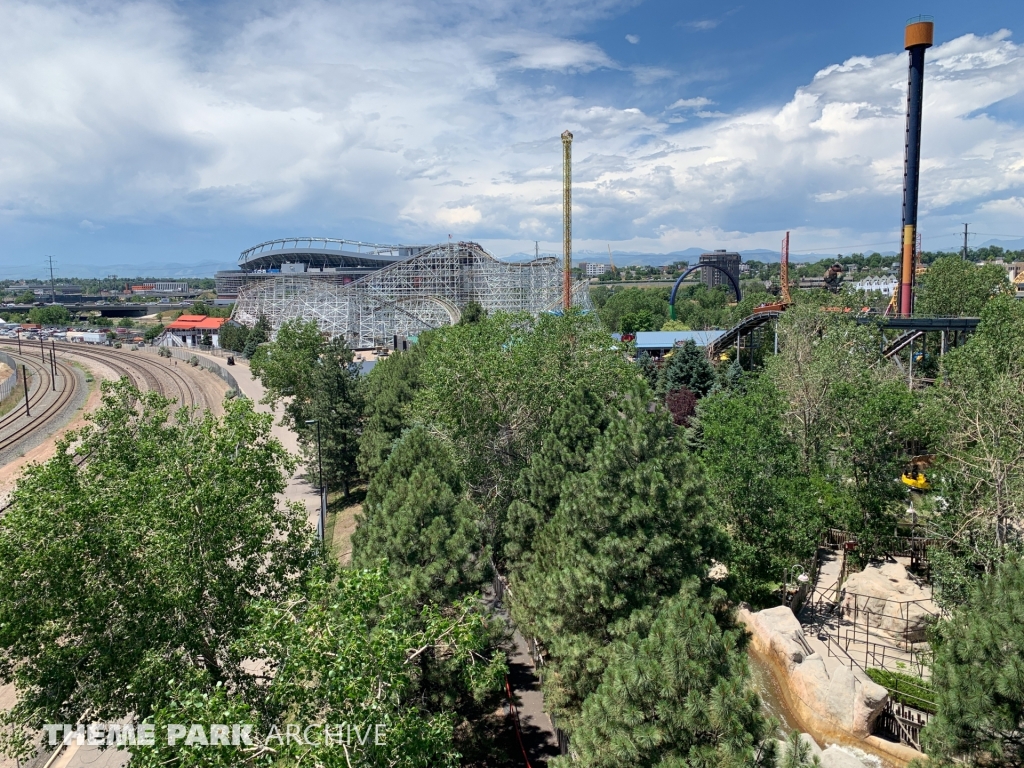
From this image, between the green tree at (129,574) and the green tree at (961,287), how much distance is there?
51.6 metres

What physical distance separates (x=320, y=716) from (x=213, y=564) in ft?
11.7

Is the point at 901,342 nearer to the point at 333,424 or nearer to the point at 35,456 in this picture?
the point at 333,424

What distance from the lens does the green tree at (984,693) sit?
8.25 meters

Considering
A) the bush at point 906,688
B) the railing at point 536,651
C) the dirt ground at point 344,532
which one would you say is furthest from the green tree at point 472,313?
the bush at point 906,688

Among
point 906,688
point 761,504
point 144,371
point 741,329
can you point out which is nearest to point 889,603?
point 906,688

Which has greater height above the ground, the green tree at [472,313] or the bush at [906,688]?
the green tree at [472,313]

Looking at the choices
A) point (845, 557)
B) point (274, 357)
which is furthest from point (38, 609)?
point (274, 357)

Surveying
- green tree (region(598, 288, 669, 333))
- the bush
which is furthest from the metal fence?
the bush

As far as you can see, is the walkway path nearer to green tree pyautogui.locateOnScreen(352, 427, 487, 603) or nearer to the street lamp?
the street lamp

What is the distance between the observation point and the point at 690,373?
1592 inches

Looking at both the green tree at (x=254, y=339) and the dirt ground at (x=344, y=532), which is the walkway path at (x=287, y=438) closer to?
the dirt ground at (x=344, y=532)

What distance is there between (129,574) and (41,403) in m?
57.9

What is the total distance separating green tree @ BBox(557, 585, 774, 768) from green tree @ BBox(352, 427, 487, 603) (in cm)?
399

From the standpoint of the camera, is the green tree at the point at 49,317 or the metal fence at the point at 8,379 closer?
the metal fence at the point at 8,379
